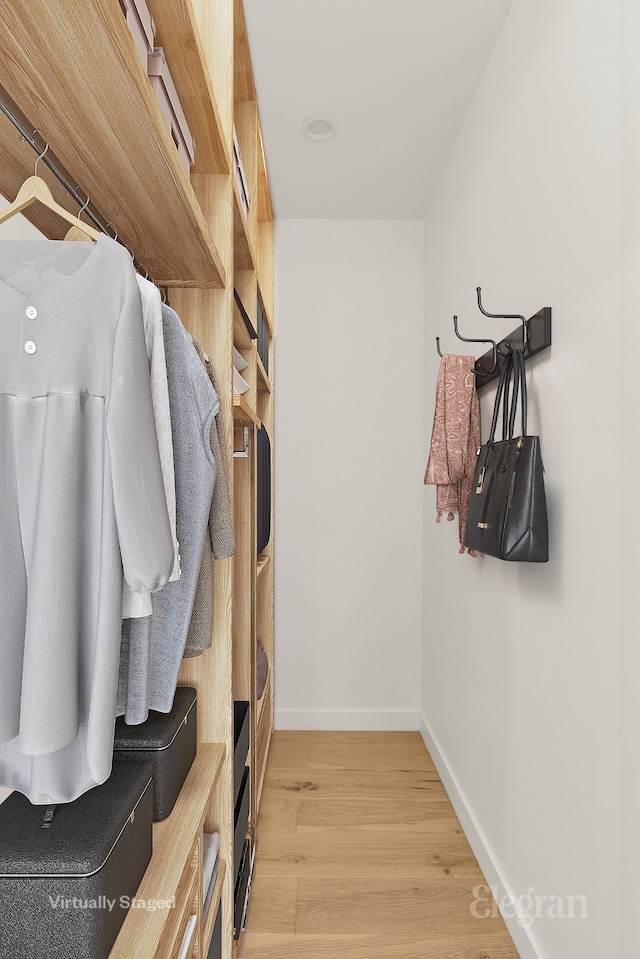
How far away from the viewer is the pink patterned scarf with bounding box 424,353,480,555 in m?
2.03

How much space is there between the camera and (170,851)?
1.02m

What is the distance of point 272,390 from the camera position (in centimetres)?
309

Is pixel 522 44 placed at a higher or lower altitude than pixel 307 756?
higher

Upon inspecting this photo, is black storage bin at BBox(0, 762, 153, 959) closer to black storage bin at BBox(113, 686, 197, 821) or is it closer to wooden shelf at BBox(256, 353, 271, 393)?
black storage bin at BBox(113, 686, 197, 821)

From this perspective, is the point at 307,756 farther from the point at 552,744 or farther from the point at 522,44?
the point at 522,44

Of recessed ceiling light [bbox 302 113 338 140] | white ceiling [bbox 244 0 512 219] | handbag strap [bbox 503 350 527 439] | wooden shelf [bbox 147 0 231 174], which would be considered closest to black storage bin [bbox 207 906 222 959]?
handbag strap [bbox 503 350 527 439]

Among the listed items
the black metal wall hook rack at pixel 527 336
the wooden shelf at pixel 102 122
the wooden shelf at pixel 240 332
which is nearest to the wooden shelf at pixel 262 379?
the wooden shelf at pixel 240 332

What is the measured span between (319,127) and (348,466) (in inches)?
59.5

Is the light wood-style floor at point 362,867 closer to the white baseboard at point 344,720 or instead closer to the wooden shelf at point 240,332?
the white baseboard at point 344,720

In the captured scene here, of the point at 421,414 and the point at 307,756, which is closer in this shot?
the point at 307,756

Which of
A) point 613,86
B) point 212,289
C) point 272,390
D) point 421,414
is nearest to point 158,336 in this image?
A: point 212,289

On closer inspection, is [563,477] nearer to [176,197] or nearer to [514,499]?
[514,499]

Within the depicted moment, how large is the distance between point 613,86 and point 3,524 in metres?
1.33

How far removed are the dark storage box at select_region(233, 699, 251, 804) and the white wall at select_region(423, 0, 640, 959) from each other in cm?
75
